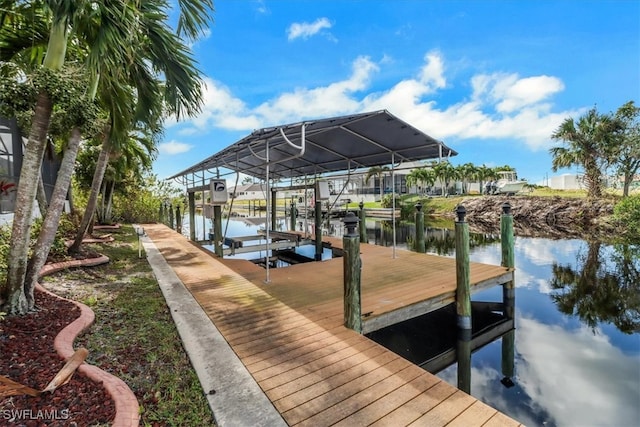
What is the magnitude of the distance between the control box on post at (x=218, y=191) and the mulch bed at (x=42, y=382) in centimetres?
451

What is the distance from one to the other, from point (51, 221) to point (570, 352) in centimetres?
731

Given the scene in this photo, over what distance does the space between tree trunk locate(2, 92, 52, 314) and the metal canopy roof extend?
236 centimetres

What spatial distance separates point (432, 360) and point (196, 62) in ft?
18.1

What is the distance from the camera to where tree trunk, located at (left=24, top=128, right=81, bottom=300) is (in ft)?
11.3

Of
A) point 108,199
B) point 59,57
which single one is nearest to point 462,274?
point 59,57

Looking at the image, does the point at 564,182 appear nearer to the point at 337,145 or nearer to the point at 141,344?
the point at 337,145

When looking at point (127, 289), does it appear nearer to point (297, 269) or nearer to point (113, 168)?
point (297, 269)

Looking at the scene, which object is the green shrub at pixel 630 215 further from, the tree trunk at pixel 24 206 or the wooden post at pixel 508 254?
the tree trunk at pixel 24 206

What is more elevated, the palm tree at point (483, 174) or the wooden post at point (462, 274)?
the palm tree at point (483, 174)

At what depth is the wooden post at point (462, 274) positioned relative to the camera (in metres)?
4.49

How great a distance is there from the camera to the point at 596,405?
11.3 feet

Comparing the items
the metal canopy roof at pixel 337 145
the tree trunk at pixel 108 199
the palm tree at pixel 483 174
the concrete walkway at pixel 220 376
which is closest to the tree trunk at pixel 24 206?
the concrete walkway at pixel 220 376

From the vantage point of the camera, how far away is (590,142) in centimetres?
1988

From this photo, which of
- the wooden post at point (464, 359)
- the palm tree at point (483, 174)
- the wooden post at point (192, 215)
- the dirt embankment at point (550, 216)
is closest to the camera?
the wooden post at point (464, 359)
